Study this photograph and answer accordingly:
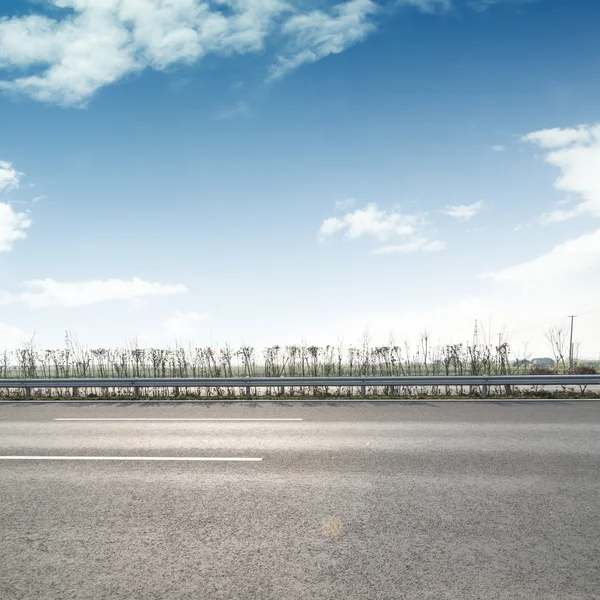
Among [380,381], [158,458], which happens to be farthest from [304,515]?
[380,381]

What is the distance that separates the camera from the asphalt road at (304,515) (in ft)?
11.6

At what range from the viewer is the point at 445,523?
14.8 feet

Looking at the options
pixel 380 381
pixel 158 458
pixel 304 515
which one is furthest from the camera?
pixel 380 381

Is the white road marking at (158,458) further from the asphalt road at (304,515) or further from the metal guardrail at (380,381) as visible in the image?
the metal guardrail at (380,381)

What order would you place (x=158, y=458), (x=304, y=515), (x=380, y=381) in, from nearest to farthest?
(x=304, y=515), (x=158, y=458), (x=380, y=381)

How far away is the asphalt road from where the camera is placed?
3.53 metres

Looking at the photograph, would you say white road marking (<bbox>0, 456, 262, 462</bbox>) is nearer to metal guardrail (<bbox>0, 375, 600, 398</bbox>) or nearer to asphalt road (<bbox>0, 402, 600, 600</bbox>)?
asphalt road (<bbox>0, 402, 600, 600</bbox>)

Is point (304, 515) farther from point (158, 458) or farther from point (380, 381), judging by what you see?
point (380, 381)

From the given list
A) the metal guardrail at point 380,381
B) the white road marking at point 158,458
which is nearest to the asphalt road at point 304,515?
the white road marking at point 158,458

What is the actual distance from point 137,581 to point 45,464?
400 cm

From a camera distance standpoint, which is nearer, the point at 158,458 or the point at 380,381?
the point at 158,458

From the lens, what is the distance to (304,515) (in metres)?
4.72

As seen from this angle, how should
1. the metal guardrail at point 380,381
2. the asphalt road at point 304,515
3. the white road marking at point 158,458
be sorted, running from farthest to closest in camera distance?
the metal guardrail at point 380,381, the white road marking at point 158,458, the asphalt road at point 304,515

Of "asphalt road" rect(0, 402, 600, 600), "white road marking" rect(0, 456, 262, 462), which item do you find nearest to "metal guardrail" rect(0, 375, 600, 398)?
"asphalt road" rect(0, 402, 600, 600)
